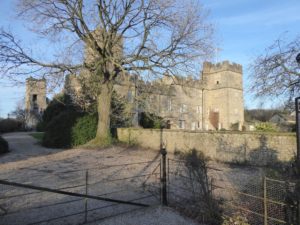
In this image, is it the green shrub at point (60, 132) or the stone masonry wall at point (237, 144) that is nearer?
the stone masonry wall at point (237, 144)

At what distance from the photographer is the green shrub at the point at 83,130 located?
59.4ft

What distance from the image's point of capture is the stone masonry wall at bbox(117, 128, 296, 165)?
448 inches

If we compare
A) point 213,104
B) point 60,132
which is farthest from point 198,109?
point 60,132

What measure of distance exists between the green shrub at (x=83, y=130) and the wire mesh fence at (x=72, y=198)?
28.8 feet

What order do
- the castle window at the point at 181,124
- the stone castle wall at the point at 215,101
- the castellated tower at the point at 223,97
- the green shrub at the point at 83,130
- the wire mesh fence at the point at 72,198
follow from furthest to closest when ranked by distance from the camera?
the castellated tower at the point at 223,97 < the stone castle wall at the point at 215,101 < the castle window at the point at 181,124 < the green shrub at the point at 83,130 < the wire mesh fence at the point at 72,198

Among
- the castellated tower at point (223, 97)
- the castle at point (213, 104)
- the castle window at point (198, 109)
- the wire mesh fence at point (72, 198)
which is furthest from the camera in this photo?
the castle window at point (198, 109)

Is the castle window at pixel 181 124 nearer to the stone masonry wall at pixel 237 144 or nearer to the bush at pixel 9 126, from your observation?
the stone masonry wall at pixel 237 144

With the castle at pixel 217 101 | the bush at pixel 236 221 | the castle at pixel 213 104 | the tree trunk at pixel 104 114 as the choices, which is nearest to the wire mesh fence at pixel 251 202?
the bush at pixel 236 221

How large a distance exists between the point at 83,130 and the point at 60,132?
1508 millimetres

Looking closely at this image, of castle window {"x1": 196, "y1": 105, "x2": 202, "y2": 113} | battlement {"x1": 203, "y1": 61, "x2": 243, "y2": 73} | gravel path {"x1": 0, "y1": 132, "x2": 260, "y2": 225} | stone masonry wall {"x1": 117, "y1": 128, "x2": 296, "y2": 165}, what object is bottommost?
gravel path {"x1": 0, "y1": 132, "x2": 260, "y2": 225}

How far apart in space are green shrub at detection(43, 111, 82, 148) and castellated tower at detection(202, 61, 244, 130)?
29.6 m

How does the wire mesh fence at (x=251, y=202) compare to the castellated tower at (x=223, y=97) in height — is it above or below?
below

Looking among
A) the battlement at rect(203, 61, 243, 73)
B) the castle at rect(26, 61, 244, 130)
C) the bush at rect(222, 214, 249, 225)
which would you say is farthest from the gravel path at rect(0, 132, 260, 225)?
the battlement at rect(203, 61, 243, 73)

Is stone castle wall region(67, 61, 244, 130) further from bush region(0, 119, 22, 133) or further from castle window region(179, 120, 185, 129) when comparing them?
bush region(0, 119, 22, 133)
